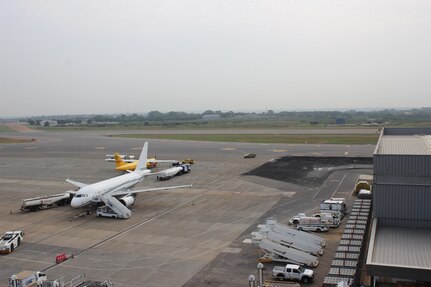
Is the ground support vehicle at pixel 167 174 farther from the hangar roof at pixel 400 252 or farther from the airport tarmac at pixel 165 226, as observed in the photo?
the hangar roof at pixel 400 252

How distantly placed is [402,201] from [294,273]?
9631 millimetres

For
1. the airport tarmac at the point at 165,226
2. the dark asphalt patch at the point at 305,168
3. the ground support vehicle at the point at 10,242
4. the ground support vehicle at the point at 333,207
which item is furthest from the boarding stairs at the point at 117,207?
the dark asphalt patch at the point at 305,168

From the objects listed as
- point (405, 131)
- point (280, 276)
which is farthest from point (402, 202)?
point (405, 131)

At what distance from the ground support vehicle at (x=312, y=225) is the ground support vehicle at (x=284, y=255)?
28.3 ft

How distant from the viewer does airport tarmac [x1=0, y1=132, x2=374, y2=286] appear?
33.2 metres

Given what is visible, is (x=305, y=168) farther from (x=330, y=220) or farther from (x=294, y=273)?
(x=294, y=273)

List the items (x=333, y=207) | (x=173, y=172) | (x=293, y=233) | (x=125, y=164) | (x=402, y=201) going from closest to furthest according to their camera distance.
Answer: (x=402, y=201) → (x=293, y=233) → (x=333, y=207) → (x=173, y=172) → (x=125, y=164)

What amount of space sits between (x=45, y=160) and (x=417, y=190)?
95.3 metres

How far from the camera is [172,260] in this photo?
Result: 115 feet

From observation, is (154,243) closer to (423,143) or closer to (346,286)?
(346,286)

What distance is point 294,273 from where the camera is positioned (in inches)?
1180

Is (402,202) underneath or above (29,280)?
above

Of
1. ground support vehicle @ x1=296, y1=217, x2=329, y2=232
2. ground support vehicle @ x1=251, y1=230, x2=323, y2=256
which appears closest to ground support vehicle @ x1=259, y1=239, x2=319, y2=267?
ground support vehicle @ x1=251, y1=230, x2=323, y2=256

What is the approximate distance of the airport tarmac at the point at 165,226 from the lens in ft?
109
